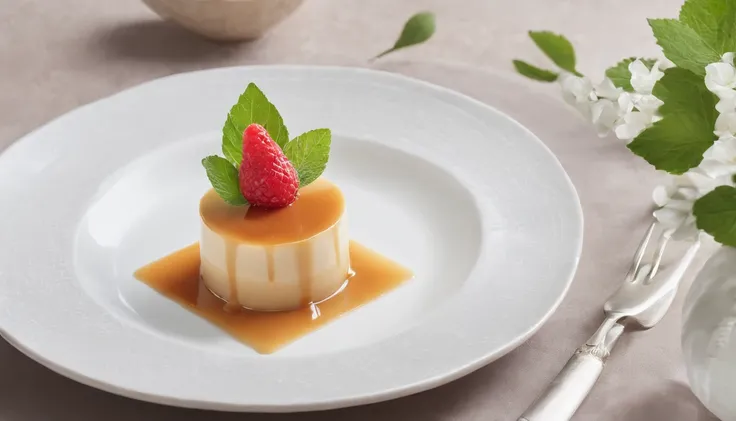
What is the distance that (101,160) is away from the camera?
1601 mm

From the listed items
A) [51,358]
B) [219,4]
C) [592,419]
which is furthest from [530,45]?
[51,358]

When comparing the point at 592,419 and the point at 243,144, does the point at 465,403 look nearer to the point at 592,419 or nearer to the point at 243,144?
the point at 592,419

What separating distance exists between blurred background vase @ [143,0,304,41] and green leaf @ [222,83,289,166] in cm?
62

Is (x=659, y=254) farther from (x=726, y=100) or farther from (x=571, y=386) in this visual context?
(x=726, y=100)

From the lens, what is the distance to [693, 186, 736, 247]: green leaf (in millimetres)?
834

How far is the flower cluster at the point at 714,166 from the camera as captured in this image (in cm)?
83

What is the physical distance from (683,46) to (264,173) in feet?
2.05

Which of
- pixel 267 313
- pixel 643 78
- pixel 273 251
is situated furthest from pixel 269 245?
pixel 643 78

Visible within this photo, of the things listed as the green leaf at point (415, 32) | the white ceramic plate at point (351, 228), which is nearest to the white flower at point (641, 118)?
the white ceramic plate at point (351, 228)

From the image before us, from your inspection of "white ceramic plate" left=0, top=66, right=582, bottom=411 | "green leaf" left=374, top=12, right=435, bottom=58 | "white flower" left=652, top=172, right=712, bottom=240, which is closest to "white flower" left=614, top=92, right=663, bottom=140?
"white flower" left=652, top=172, right=712, bottom=240

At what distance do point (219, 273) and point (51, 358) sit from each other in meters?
0.37

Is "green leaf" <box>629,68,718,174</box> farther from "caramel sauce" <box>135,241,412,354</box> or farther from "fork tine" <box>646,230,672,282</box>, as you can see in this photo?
"caramel sauce" <box>135,241,412,354</box>

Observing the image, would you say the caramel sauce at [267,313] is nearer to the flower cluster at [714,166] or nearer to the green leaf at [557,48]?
the green leaf at [557,48]

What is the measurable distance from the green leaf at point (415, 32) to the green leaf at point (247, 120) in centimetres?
72
